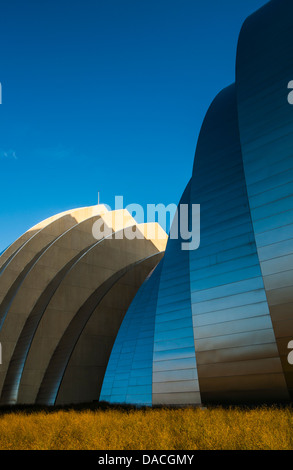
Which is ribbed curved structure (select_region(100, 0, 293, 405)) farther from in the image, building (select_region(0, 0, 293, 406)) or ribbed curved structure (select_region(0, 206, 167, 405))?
ribbed curved structure (select_region(0, 206, 167, 405))

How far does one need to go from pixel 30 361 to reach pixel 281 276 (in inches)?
727

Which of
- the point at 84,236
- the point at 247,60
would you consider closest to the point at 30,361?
the point at 84,236

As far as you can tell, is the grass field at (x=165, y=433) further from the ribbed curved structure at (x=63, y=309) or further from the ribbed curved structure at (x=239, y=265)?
the ribbed curved structure at (x=63, y=309)

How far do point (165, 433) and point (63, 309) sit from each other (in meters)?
19.8

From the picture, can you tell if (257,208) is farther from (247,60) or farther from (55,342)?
(55,342)

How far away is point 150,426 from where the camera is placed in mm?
11508

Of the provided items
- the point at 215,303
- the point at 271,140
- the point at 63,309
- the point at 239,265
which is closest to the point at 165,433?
the point at 215,303

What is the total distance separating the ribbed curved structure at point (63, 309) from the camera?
2620 centimetres

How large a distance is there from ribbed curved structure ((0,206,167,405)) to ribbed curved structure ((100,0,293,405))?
5.36 metres

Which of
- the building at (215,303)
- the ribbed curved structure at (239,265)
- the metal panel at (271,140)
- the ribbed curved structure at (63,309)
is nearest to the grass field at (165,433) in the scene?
the ribbed curved structure at (239,265)

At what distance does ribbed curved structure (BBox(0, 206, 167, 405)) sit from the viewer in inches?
1032

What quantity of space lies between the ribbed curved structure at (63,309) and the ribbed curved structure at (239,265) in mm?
5358

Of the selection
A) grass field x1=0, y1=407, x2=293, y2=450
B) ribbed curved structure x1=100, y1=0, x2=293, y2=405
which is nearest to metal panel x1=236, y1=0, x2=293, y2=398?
ribbed curved structure x1=100, y1=0, x2=293, y2=405

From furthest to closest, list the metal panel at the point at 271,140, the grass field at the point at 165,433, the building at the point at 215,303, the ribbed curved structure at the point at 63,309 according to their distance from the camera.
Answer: the ribbed curved structure at the point at 63,309 → the building at the point at 215,303 → the metal panel at the point at 271,140 → the grass field at the point at 165,433
